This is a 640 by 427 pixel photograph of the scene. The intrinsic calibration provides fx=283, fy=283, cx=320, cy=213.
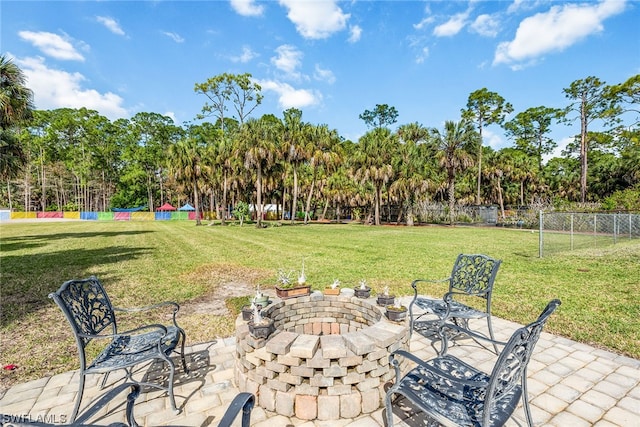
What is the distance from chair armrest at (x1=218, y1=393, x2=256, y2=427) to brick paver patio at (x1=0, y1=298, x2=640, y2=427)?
122 cm

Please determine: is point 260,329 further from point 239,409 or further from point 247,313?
point 239,409

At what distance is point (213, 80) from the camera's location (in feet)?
124

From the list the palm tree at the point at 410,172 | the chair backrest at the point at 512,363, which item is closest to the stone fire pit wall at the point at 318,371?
the chair backrest at the point at 512,363

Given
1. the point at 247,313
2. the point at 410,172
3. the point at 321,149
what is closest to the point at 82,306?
the point at 247,313

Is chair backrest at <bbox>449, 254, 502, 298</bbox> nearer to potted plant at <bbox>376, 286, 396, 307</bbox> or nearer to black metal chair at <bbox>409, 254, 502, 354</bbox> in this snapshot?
black metal chair at <bbox>409, 254, 502, 354</bbox>

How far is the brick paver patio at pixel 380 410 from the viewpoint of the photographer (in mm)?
2375

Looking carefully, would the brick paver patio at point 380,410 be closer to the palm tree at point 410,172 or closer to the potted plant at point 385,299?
the potted plant at point 385,299

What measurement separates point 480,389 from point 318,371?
122 centimetres

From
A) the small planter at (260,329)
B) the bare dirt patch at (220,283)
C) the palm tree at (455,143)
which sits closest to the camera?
the small planter at (260,329)

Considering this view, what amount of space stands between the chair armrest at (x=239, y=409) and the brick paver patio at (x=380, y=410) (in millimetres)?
1217

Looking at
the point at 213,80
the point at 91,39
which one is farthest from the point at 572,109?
the point at 213,80

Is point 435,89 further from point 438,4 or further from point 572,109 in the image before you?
point 572,109

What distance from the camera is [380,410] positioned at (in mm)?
2527

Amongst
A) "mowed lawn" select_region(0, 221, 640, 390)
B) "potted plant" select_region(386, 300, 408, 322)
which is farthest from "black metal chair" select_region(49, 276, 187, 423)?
"potted plant" select_region(386, 300, 408, 322)
